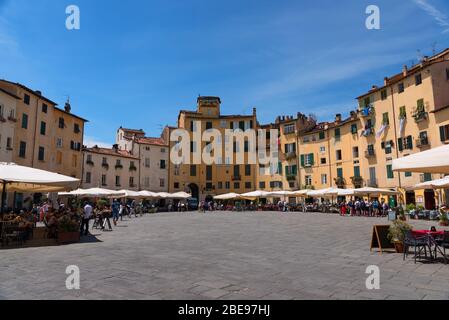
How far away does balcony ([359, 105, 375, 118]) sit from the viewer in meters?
38.5

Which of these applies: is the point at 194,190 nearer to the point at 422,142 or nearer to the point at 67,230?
the point at 422,142

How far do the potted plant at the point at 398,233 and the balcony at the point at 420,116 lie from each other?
88.8ft

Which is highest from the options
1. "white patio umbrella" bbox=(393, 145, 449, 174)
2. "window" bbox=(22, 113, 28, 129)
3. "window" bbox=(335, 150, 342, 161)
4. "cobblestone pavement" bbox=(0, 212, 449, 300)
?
"window" bbox=(22, 113, 28, 129)

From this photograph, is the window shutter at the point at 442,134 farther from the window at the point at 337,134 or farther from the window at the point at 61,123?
the window at the point at 61,123

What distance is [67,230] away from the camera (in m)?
11.2

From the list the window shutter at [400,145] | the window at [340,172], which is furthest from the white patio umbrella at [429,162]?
the window at [340,172]

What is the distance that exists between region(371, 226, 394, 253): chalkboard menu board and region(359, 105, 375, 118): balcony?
33.0 metres

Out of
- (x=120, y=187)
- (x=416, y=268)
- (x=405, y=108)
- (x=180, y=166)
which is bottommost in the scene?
(x=416, y=268)

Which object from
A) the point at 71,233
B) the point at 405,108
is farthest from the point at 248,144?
the point at 71,233

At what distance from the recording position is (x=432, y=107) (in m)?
30.4

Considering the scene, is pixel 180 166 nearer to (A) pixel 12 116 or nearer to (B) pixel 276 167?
(B) pixel 276 167

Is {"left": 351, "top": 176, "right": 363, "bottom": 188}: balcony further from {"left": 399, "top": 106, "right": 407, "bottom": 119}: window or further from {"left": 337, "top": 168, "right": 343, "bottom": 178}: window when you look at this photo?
{"left": 399, "top": 106, "right": 407, "bottom": 119}: window

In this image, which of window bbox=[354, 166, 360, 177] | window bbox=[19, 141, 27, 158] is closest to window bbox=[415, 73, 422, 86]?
window bbox=[354, 166, 360, 177]

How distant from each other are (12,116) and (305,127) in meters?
38.6
